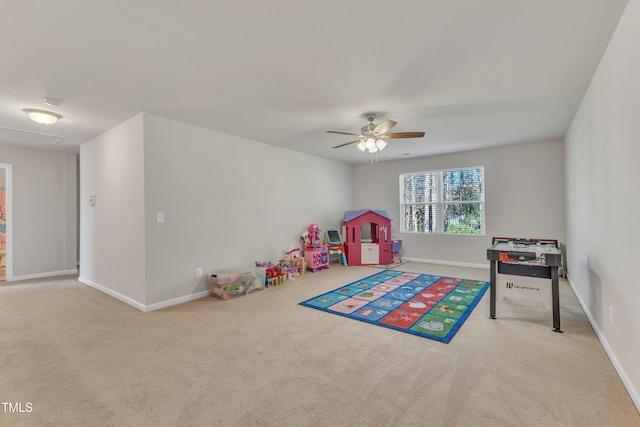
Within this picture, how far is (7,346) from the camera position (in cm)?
264

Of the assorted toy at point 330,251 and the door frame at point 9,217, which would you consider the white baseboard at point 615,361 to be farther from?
the door frame at point 9,217

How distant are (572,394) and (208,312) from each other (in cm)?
341

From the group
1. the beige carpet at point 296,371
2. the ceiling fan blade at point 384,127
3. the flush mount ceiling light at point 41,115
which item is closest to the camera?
the beige carpet at point 296,371

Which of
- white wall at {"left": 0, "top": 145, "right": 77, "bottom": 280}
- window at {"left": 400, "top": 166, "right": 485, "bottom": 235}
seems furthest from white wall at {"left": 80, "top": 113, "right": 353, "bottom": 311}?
window at {"left": 400, "top": 166, "right": 485, "bottom": 235}

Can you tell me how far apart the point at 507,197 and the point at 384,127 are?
378cm

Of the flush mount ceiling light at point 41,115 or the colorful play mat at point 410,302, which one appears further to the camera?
the flush mount ceiling light at point 41,115

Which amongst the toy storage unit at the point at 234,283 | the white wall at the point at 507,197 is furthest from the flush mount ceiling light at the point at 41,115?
the white wall at the point at 507,197

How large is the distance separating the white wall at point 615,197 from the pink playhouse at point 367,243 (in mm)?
3438

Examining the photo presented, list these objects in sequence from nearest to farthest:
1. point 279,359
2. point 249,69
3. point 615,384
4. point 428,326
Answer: point 615,384 < point 279,359 < point 249,69 < point 428,326

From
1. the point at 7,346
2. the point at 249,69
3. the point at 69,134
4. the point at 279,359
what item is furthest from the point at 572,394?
the point at 69,134

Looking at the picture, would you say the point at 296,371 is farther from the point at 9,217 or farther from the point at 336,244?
the point at 9,217

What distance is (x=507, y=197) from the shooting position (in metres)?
5.65

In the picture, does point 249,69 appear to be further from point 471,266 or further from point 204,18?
point 471,266

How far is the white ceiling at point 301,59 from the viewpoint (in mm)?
1813
